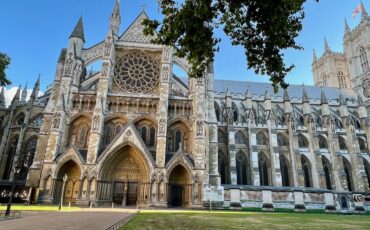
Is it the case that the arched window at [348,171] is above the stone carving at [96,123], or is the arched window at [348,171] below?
below

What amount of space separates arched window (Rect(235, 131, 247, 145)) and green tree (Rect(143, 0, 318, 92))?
31.1 meters

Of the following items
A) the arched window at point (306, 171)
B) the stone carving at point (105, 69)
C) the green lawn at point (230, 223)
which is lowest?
the green lawn at point (230, 223)

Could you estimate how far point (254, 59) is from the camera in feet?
36.2

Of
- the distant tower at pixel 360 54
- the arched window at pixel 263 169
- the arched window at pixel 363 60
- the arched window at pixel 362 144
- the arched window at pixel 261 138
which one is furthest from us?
the arched window at pixel 363 60

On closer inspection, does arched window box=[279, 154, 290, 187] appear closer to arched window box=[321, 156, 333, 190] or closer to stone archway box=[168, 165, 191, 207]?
arched window box=[321, 156, 333, 190]

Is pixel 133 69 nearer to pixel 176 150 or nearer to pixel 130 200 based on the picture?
pixel 176 150

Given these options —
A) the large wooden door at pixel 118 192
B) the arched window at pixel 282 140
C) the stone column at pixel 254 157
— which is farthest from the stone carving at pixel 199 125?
the arched window at pixel 282 140

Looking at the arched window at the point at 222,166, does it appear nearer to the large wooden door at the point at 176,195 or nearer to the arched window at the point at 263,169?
the arched window at the point at 263,169

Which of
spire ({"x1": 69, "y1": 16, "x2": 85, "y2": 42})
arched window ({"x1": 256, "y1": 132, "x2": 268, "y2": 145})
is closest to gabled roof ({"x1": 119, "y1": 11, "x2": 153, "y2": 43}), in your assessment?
spire ({"x1": 69, "y1": 16, "x2": 85, "y2": 42})

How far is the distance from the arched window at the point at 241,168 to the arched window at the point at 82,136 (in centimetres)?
2333

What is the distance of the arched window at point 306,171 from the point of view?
4071 centimetres

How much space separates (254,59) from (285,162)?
34601 millimetres

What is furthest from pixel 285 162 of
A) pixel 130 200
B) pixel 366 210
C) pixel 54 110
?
Result: pixel 54 110

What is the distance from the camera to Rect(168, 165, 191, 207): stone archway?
26375 mm
